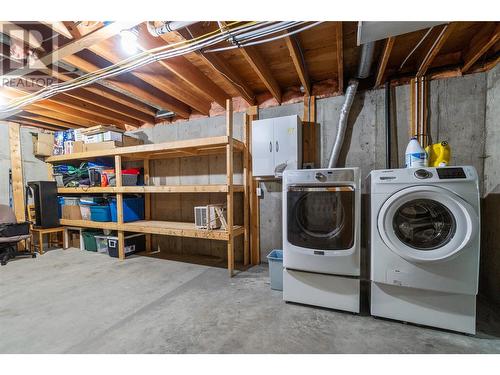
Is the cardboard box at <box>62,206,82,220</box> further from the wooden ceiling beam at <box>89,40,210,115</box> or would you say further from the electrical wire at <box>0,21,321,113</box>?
the wooden ceiling beam at <box>89,40,210,115</box>

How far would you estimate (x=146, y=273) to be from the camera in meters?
2.59

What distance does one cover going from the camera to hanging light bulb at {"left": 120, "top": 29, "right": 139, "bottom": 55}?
157 centimetres

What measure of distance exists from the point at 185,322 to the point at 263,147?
6.20 ft

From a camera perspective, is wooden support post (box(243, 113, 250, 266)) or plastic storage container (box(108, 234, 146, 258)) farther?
plastic storage container (box(108, 234, 146, 258))

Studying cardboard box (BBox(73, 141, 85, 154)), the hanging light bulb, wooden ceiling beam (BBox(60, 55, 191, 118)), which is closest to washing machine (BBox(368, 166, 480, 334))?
the hanging light bulb

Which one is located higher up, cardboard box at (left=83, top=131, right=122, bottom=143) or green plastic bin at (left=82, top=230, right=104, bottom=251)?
cardboard box at (left=83, top=131, right=122, bottom=143)

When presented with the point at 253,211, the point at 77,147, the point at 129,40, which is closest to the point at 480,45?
the point at 253,211

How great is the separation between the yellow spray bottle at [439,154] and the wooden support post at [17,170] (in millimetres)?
5825

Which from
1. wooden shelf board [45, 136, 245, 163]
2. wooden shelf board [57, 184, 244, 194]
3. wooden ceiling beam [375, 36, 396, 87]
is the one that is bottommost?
wooden shelf board [57, 184, 244, 194]

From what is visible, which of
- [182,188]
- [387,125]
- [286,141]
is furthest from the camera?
[182,188]

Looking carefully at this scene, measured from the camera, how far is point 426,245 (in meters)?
1.54

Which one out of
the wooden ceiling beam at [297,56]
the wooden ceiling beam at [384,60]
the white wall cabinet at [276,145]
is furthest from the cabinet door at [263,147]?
the wooden ceiling beam at [384,60]

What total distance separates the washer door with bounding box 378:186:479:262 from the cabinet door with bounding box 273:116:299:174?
1.08 metres

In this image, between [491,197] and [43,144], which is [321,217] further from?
[43,144]
